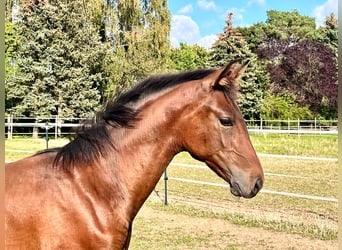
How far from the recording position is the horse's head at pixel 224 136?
2.04 meters

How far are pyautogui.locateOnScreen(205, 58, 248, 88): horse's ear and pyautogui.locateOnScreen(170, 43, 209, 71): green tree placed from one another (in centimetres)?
3118

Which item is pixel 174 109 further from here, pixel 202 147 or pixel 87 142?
pixel 87 142

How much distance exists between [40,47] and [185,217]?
712 inches

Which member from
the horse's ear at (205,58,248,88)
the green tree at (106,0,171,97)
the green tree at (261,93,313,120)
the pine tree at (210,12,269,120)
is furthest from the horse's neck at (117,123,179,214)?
the green tree at (261,93,313,120)

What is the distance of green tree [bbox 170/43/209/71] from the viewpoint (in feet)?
112

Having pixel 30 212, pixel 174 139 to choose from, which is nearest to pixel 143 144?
pixel 174 139

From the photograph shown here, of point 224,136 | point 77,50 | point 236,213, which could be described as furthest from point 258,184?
point 77,50

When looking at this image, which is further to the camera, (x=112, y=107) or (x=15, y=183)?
(x=112, y=107)

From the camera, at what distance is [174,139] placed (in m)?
2.10

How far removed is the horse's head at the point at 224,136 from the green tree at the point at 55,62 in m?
19.1

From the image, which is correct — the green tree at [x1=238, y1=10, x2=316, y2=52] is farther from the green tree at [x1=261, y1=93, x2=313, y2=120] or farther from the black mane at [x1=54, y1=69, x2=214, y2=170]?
the black mane at [x1=54, y1=69, x2=214, y2=170]

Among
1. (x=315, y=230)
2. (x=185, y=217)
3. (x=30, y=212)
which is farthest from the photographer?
(x=185, y=217)

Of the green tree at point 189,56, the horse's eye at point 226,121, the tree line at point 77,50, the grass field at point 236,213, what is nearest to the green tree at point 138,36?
the tree line at point 77,50

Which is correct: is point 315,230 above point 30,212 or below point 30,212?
below
